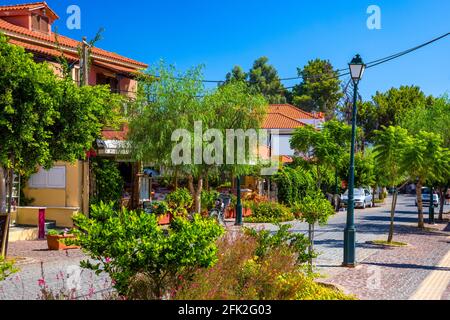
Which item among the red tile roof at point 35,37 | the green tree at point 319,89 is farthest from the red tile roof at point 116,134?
the green tree at point 319,89

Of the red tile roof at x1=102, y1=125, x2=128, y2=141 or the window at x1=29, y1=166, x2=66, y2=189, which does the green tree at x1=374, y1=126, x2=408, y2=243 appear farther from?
the window at x1=29, y1=166, x2=66, y2=189

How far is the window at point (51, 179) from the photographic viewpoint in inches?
869

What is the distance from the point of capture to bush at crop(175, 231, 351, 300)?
700cm

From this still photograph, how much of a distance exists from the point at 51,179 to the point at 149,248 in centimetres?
1688

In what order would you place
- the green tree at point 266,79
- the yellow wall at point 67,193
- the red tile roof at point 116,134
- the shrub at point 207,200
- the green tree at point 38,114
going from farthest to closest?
the green tree at point 266,79 → the shrub at point 207,200 → the red tile roof at point 116,134 → the yellow wall at point 67,193 → the green tree at point 38,114

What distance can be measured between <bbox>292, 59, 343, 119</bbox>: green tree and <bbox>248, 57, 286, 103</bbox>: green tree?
330 inches

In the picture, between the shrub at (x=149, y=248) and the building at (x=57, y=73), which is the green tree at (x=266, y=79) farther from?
the shrub at (x=149, y=248)

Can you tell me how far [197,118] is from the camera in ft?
69.4

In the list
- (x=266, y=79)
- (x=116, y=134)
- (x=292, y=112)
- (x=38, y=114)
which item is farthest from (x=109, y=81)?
(x=266, y=79)

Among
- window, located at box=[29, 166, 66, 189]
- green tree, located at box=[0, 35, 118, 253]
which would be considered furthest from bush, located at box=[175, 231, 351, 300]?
window, located at box=[29, 166, 66, 189]

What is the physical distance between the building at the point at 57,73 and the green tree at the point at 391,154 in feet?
32.4

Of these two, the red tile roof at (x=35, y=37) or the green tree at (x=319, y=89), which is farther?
the green tree at (x=319, y=89)

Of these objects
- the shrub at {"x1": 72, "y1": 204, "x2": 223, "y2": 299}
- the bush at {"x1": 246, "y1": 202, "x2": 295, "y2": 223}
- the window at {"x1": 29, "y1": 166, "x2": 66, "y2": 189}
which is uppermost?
the window at {"x1": 29, "y1": 166, "x2": 66, "y2": 189}
